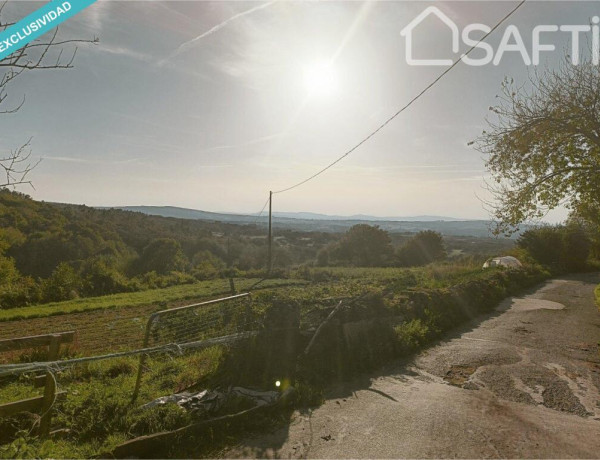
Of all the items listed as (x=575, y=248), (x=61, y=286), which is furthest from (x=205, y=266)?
(x=575, y=248)

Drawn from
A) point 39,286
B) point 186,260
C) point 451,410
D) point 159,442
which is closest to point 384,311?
point 451,410

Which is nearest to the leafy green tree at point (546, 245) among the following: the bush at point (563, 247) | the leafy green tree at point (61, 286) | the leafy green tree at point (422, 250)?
the bush at point (563, 247)

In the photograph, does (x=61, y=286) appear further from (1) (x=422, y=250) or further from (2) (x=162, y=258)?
(1) (x=422, y=250)

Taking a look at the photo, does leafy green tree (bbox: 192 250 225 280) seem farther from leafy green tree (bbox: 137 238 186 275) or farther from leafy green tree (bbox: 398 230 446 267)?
leafy green tree (bbox: 398 230 446 267)

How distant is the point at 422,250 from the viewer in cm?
6334

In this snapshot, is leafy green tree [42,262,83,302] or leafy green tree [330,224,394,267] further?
leafy green tree [330,224,394,267]

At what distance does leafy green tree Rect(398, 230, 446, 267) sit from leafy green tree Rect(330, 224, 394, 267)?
8.92ft

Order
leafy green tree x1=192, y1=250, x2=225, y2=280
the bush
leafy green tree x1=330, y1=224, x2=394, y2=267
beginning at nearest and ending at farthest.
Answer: the bush, leafy green tree x1=192, y1=250, x2=225, y2=280, leafy green tree x1=330, y1=224, x2=394, y2=267

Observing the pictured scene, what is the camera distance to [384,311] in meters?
9.49

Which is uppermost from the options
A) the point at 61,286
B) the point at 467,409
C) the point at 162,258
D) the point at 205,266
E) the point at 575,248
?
the point at 575,248

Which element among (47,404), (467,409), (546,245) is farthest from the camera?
(546,245)

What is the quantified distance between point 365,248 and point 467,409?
202ft

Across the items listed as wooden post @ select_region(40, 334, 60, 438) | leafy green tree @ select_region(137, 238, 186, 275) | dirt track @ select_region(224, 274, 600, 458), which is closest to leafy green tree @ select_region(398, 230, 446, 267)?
leafy green tree @ select_region(137, 238, 186, 275)

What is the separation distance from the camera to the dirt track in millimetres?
4672
